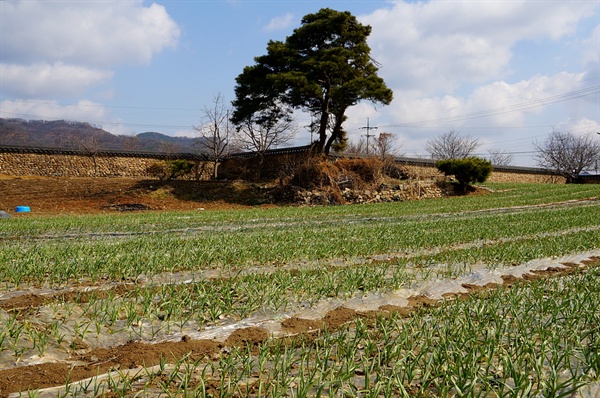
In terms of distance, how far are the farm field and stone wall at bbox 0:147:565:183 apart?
972 inches

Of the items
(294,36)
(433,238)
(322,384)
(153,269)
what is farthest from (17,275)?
(294,36)

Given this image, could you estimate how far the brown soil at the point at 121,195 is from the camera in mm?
23875

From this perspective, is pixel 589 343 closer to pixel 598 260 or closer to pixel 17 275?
pixel 598 260

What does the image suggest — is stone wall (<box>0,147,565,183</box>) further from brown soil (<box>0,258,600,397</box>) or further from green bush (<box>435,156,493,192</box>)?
brown soil (<box>0,258,600,397</box>)

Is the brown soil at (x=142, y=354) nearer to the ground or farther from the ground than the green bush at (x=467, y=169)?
nearer to the ground

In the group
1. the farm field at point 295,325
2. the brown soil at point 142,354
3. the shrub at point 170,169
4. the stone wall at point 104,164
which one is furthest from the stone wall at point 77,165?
the brown soil at point 142,354

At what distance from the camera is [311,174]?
28.0 m

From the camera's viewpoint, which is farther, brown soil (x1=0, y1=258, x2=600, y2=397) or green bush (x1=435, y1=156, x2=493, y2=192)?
green bush (x1=435, y1=156, x2=493, y2=192)

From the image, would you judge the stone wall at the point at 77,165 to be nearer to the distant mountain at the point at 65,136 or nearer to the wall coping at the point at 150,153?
A: the wall coping at the point at 150,153

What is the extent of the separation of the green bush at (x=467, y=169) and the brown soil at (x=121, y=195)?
1300cm

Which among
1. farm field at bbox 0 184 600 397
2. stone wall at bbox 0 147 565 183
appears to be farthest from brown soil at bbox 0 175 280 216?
farm field at bbox 0 184 600 397

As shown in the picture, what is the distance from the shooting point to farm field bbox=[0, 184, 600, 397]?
2619 mm

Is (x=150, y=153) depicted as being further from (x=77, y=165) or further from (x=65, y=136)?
(x=65, y=136)

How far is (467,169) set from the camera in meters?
31.5
